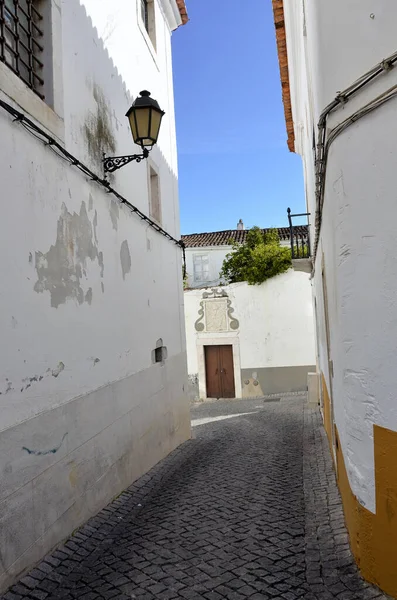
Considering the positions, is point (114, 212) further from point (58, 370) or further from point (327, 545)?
point (327, 545)

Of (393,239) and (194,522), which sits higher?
(393,239)

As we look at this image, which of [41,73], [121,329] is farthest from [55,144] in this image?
[121,329]

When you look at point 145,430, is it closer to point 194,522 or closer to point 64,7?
point 194,522

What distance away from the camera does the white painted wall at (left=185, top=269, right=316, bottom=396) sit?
17.5m

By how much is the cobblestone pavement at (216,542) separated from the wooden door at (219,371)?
11274 mm

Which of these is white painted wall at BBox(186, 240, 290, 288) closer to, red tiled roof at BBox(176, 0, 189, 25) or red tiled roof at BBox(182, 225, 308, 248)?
red tiled roof at BBox(182, 225, 308, 248)

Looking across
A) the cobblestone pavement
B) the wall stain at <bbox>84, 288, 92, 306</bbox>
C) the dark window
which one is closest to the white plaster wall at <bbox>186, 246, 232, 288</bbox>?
the dark window

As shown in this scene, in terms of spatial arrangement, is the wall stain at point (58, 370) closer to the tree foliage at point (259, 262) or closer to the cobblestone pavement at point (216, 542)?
the cobblestone pavement at point (216, 542)

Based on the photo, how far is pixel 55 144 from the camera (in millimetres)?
4480

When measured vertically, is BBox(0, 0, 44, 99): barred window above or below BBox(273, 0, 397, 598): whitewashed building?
above

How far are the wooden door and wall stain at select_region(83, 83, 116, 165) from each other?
1306cm

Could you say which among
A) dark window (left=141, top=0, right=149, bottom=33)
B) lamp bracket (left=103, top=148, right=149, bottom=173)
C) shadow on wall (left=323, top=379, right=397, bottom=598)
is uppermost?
dark window (left=141, top=0, right=149, bottom=33)

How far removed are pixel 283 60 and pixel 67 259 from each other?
840cm

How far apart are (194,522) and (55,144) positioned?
3741 millimetres
